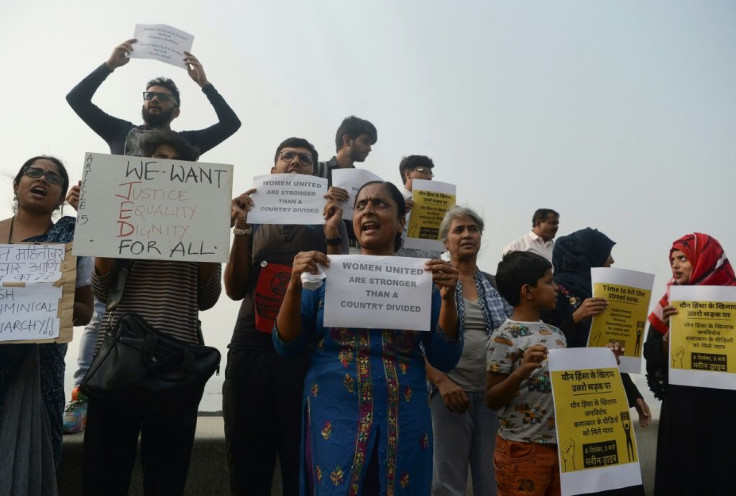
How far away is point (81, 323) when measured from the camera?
295cm

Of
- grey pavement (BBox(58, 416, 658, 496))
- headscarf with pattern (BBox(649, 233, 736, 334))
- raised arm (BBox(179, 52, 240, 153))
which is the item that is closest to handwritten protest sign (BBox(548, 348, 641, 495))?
headscarf with pattern (BBox(649, 233, 736, 334))

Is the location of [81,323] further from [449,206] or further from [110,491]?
[449,206]

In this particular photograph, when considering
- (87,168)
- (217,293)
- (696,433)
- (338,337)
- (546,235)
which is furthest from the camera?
(546,235)

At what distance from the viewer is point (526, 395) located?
2896 mm

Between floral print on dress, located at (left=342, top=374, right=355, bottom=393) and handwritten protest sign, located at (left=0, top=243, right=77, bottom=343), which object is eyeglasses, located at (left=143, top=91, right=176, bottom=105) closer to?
handwritten protest sign, located at (left=0, top=243, right=77, bottom=343)

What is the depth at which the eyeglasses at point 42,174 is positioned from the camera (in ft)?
9.87

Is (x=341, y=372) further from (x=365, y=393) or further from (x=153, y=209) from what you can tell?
(x=153, y=209)

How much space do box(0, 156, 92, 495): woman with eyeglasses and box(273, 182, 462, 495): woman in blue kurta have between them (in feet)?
4.45

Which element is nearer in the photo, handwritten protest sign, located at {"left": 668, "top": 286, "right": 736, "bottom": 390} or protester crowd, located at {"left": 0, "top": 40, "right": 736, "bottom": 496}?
protester crowd, located at {"left": 0, "top": 40, "right": 736, "bottom": 496}

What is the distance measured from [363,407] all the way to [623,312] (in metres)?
2.08

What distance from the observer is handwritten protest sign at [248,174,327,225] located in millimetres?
3178

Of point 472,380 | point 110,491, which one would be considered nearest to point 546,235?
point 472,380

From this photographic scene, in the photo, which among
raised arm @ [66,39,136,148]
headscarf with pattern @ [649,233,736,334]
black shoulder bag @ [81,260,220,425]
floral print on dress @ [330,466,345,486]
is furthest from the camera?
raised arm @ [66,39,136,148]

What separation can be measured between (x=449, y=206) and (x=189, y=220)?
1.81m
